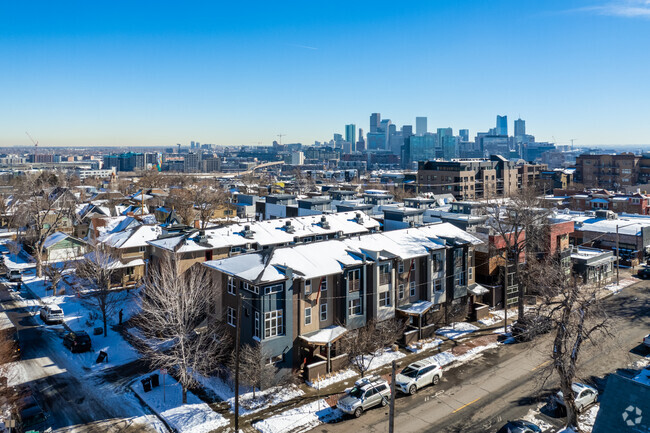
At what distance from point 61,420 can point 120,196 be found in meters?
89.5

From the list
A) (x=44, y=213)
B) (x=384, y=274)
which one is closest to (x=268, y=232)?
(x=384, y=274)

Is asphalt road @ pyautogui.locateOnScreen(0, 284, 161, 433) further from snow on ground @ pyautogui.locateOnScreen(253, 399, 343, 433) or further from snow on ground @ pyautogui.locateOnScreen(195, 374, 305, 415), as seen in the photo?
snow on ground @ pyautogui.locateOnScreen(253, 399, 343, 433)

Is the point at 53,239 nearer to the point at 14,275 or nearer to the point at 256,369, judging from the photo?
the point at 14,275

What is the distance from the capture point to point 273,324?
100 ft

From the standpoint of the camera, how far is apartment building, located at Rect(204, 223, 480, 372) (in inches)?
1214

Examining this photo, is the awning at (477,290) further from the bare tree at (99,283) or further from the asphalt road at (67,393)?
the bare tree at (99,283)

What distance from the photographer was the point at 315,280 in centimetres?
3294

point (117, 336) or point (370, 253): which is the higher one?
point (370, 253)

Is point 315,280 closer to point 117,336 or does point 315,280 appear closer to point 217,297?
point 217,297

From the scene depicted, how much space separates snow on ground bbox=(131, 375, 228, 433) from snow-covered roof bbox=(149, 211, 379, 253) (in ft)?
39.1

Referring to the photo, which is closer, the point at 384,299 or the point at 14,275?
the point at 384,299

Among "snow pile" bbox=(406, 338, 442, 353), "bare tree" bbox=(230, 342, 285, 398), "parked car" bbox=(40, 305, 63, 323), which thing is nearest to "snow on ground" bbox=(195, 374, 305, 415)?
"bare tree" bbox=(230, 342, 285, 398)

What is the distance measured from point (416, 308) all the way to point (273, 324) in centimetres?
1295

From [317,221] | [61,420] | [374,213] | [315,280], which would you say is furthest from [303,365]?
[374,213]
